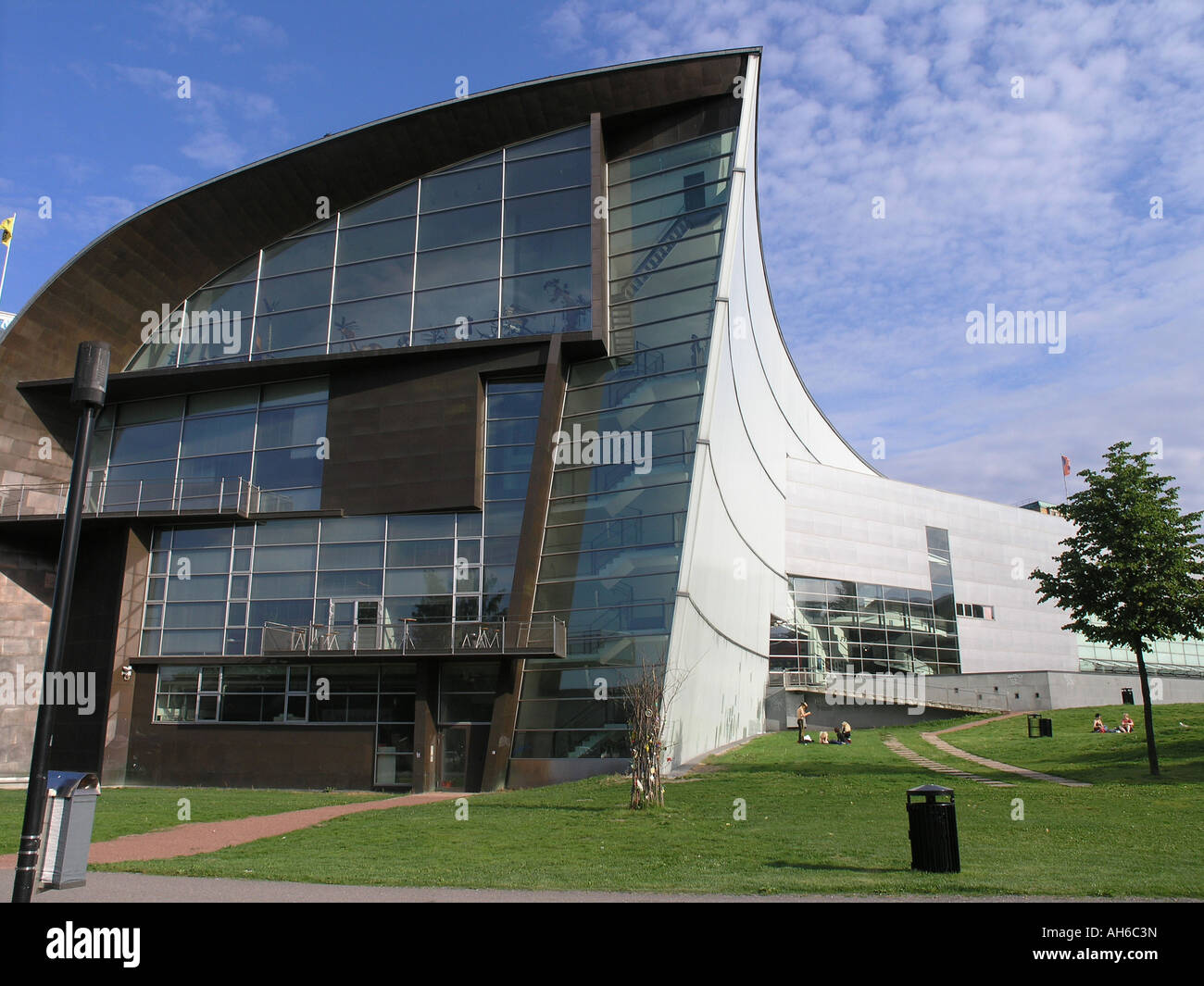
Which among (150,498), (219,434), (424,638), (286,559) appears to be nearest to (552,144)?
(219,434)

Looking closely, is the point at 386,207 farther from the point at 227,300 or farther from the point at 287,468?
the point at 287,468

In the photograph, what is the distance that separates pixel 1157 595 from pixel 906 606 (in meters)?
29.4

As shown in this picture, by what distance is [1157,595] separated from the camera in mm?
22641

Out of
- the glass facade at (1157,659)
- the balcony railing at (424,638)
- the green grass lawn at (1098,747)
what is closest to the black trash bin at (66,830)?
the balcony railing at (424,638)

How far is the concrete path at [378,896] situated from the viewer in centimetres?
945

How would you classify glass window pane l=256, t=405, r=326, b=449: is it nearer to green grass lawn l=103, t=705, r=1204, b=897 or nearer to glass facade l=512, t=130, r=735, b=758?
glass facade l=512, t=130, r=735, b=758

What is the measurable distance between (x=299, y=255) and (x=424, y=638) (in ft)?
51.0

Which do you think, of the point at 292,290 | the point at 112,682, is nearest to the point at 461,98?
the point at 292,290

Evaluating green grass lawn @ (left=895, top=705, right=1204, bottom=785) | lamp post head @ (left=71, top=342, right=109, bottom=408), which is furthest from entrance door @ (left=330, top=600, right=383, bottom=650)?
lamp post head @ (left=71, top=342, right=109, bottom=408)

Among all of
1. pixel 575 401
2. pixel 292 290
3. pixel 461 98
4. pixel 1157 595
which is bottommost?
pixel 1157 595

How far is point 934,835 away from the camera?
11.0 meters

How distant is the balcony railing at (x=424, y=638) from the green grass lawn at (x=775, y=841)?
13.9ft

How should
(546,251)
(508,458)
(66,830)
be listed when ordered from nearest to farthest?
(66,830) → (508,458) → (546,251)
